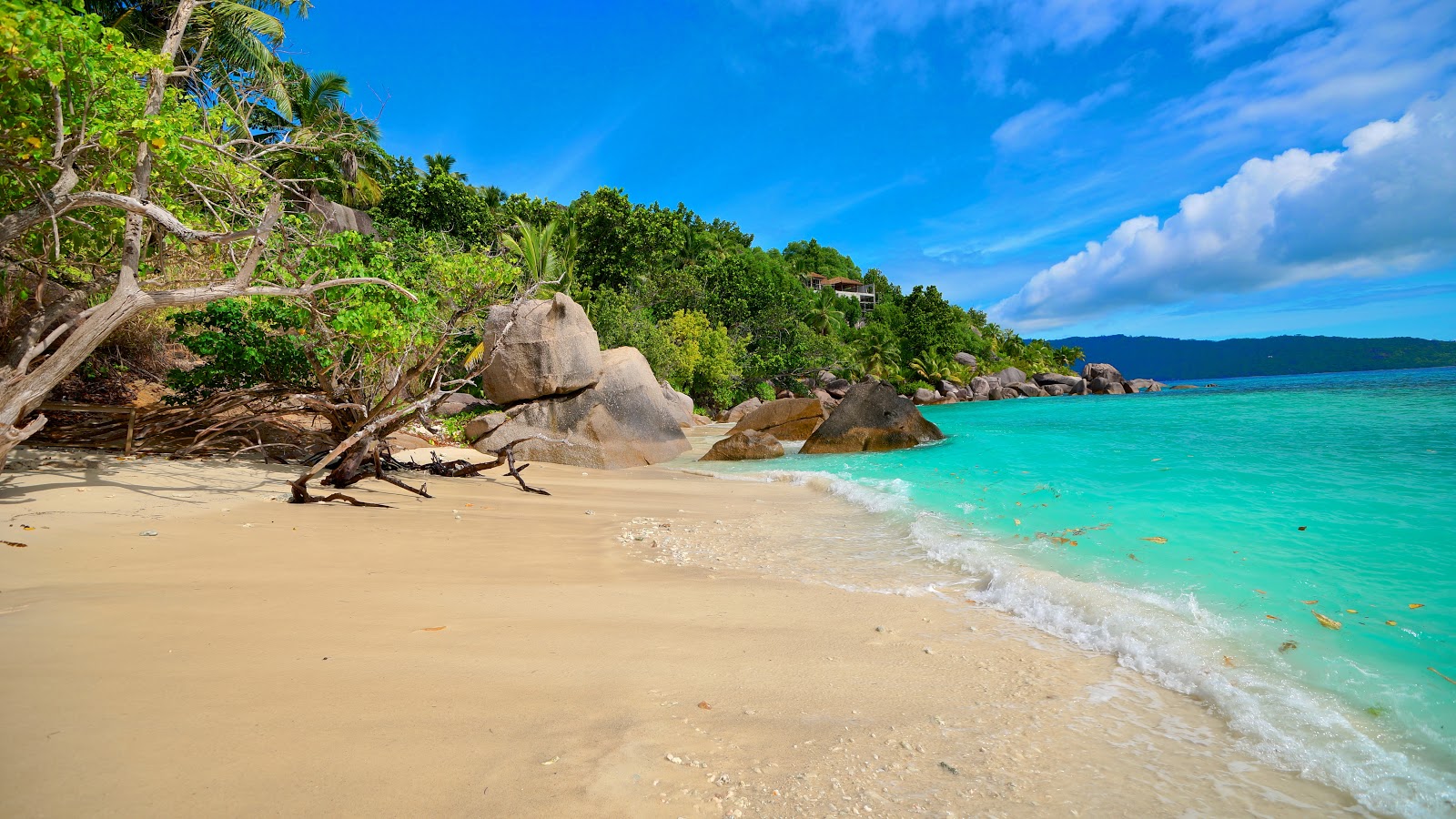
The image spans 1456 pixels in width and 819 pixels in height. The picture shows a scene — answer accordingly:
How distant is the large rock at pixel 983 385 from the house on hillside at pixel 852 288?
20.8 metres

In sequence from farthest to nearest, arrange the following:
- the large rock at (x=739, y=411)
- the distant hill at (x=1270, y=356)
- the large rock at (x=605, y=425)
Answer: the distant hill at (x=1270, y=356)
the large rock at (x=739, y=411)
the large rock at (x=605, y=425)

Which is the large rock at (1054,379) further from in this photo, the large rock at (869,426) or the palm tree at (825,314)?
the large rock at (869,426)

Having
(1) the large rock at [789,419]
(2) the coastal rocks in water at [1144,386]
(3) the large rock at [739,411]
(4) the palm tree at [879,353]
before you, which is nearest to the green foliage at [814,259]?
(4) the palm tree at [879,353]

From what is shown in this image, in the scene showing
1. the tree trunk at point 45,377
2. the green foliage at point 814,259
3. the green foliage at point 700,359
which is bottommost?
the tree trunk at point 45,377

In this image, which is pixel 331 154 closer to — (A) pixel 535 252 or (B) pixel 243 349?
(A) pixel 535 252

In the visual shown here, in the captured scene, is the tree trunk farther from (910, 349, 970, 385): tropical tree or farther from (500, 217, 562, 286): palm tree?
(910, 349, 970, 385): tropical tree

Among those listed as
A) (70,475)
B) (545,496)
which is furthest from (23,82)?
(545,496)

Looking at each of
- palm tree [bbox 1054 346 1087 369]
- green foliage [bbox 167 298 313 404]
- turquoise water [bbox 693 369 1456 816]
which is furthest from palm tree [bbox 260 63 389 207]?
palm tree [bbox 1054 346 1087 369]

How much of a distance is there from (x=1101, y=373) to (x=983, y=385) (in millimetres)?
12646

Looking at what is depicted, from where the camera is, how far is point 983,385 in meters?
55.8

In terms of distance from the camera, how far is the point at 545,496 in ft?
27.8

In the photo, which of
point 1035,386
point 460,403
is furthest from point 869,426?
point 1035,386

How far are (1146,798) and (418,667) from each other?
281 centimetres

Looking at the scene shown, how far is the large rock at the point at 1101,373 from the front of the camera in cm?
5906
